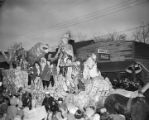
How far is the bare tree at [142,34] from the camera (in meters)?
3.00

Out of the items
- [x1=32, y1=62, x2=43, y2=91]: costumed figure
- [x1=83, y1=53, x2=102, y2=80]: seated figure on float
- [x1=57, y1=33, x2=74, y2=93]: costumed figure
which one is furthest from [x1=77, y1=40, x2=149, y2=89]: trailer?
[x1=32, y1=62, x2=43, y2=91]: costumed figure

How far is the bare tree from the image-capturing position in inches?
118

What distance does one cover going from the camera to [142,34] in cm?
307

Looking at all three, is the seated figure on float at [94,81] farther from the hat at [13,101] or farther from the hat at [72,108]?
the hat at [13,101]


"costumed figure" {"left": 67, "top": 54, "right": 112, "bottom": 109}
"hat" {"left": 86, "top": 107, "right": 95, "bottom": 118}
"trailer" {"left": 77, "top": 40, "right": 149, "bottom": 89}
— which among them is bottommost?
"hat" {"left": 86, "top": 107, "right": 95, "bottom": 118}

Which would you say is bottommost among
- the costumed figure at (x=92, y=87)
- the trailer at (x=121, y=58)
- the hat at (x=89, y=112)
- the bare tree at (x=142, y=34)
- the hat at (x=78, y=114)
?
the hat at (x=78, y=114)

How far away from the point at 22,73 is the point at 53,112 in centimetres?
133

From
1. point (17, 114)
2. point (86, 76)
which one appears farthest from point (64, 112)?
point (17, 114)

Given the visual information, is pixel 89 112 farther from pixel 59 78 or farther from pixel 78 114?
pixel 59 78

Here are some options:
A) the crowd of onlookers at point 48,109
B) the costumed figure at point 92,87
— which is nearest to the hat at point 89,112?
the crowd of onlookers at point 48,109

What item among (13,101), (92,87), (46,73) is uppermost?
(46,73)

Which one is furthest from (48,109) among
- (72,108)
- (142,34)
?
(142,34)

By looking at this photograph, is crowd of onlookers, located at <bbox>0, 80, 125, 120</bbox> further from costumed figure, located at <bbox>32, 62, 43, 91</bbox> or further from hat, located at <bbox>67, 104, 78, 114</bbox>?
costumed figure, located at <bbox>32, 62, 43, 91</bbox>

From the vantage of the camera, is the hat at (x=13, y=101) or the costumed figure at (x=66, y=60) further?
the hat at (x=13, y=101)
